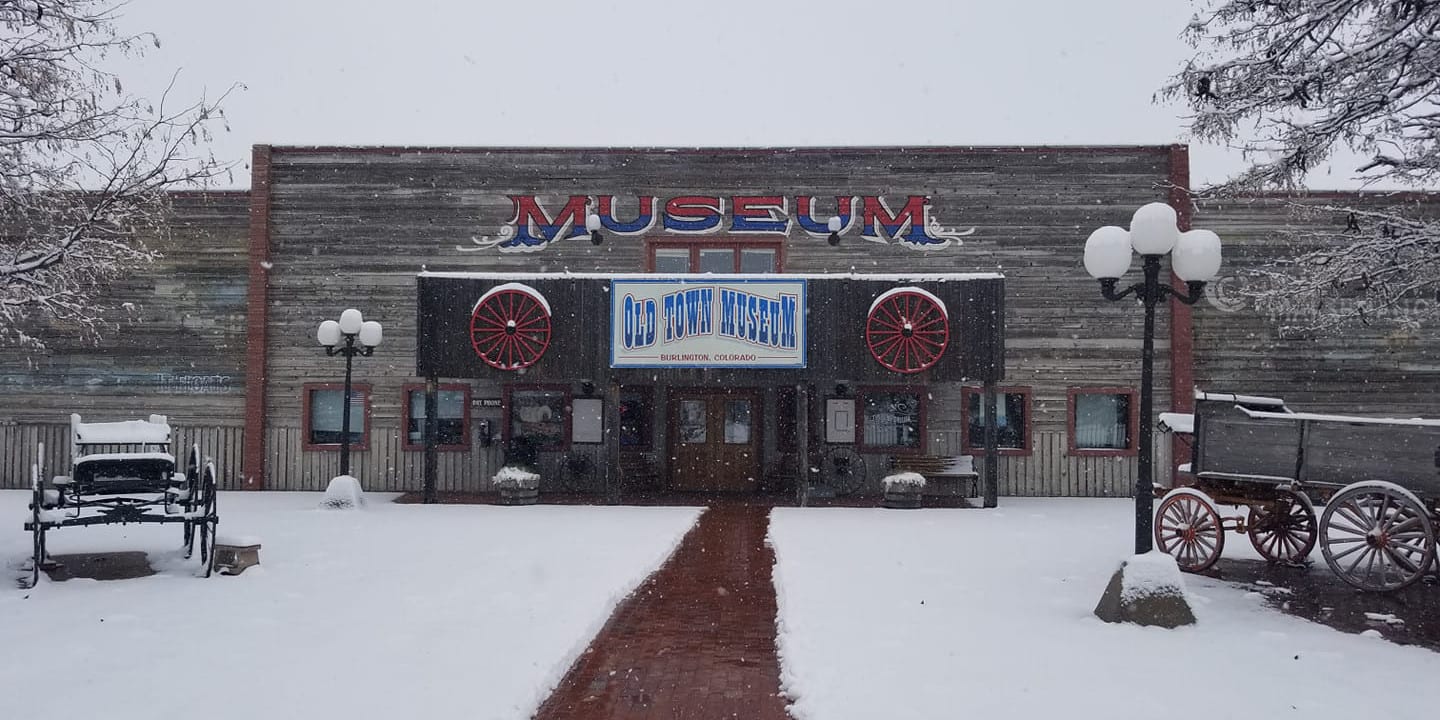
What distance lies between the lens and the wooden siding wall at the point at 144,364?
58.7ft

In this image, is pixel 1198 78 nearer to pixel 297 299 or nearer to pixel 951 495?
pixel 951 495

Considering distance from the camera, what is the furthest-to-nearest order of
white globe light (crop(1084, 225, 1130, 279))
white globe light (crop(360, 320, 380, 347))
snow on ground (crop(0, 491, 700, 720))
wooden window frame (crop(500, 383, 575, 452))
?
1. wooden window frame (crop(500, 383, 575, 452))
2. white globe light (crop(360, 320, 380, 347))
3. white globe light (crop(1084, 225, 1130, 279))
4. snow on ground (crop(0, 491, 700, 720))

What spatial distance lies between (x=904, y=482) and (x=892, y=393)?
2.67 m

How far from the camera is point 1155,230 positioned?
8.20 meters

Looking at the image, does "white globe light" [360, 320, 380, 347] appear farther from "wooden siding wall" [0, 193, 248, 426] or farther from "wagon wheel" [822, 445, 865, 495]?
"wagon wheel" [822, 445, 865, 495]

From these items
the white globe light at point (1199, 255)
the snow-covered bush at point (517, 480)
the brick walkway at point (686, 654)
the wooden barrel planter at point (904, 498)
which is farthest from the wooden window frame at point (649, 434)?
the white globe light at point (1199, 255)

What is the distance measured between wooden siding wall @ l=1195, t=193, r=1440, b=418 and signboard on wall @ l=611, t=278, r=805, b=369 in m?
7.93

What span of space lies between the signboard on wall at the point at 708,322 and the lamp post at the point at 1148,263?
23.5 ft

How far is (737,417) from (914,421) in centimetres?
326

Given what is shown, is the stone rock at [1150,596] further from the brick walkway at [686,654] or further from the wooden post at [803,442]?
the wooden post at [803,442]

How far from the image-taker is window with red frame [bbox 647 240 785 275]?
1783 cm

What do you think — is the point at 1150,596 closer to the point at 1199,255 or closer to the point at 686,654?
the point at 1199,255

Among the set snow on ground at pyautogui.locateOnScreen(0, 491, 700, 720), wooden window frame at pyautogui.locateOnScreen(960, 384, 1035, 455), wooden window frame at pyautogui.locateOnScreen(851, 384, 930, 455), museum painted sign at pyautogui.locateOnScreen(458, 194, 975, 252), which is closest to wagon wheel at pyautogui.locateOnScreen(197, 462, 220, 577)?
snow on ground at pyautogui.locateOnScreen(0, 491, 700, 720)

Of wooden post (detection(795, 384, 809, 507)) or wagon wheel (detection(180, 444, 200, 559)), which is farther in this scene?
wooden post (detection(795, 384, 809, 507))
